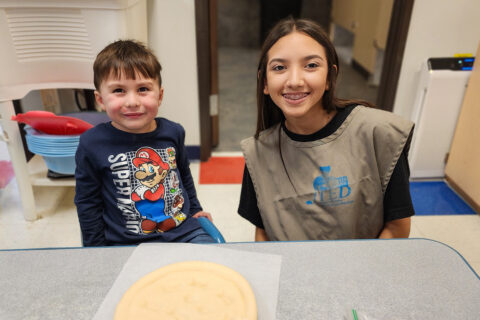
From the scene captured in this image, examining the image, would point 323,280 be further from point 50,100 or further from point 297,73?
point 50,100

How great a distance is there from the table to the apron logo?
0.22 meters

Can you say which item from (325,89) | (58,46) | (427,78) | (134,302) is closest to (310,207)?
(325,89)

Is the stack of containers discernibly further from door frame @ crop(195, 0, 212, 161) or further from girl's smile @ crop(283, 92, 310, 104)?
girl's smile @ crop(283, 92, 310, 104)

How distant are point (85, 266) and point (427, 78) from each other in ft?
6.22

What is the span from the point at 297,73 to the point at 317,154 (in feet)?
0.68

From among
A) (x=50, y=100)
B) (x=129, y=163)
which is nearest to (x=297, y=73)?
(x=129, y=163)

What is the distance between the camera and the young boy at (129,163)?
91 centimetres

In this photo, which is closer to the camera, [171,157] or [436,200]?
[171,157]

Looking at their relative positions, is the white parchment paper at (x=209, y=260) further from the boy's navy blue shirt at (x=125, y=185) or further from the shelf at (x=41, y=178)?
the shelf at (x=41, y=178)

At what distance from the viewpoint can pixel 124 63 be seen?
0.89 meters

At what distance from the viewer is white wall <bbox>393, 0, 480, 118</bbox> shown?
1997mm

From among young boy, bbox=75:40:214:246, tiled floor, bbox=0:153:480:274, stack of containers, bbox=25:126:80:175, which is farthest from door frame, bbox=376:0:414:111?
stack of containers, bbox=25:126:80:175

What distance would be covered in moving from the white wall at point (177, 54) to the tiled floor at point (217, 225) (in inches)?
23.5

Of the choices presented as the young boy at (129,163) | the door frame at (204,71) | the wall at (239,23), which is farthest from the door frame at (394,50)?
the wall at (239,23)
